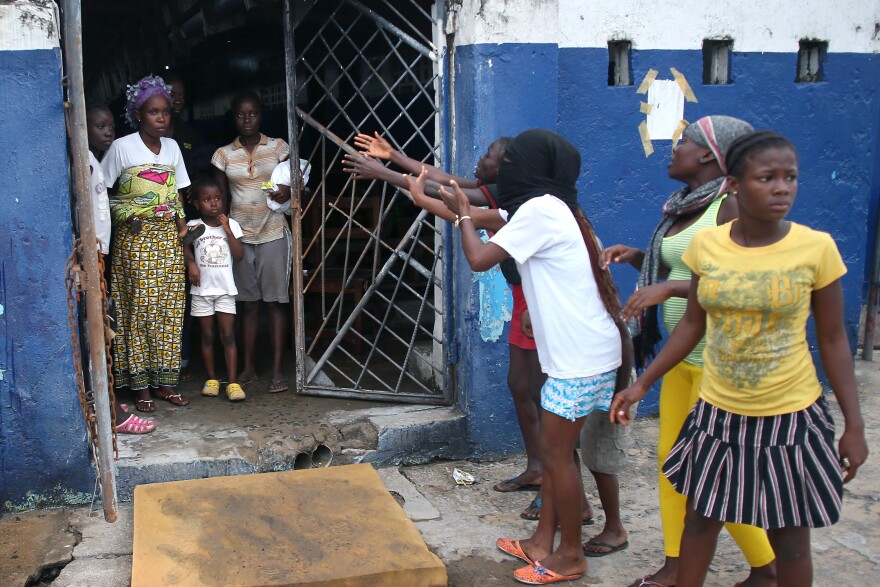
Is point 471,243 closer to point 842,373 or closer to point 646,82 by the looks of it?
point 842,373

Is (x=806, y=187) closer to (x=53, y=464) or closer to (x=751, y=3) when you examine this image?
(x=751, y=3)

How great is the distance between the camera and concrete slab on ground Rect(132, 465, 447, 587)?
316cm

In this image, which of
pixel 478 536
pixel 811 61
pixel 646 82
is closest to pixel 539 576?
pixel 478 536

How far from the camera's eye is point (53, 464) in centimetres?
396

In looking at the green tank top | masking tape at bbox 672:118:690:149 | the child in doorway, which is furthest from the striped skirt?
masking tape at bbox 672:118:690:149

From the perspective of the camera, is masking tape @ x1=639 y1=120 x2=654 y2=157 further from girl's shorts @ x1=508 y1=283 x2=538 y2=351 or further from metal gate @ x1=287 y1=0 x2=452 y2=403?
girl's shorts @ x1=508 y1=283 x2=538 y2=351

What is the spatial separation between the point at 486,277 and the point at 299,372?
1286mm

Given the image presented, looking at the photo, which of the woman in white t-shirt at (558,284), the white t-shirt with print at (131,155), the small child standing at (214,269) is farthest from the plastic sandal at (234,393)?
the woman in white t-shirt at (558,284)

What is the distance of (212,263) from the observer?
500cm

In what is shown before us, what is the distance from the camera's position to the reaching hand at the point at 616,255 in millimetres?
3105

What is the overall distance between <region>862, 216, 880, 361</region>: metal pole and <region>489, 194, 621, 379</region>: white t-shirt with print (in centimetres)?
388

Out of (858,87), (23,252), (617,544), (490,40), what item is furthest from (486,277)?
(858,87)

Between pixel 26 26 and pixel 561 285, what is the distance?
8.26ft

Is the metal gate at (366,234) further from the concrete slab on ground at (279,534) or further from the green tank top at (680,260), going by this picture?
the green tank top at (680,260)
